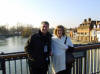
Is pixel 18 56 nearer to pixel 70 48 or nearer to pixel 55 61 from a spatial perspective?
pixel 55 61

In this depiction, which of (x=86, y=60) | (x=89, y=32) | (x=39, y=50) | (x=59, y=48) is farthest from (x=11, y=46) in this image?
(x=89, y=32)

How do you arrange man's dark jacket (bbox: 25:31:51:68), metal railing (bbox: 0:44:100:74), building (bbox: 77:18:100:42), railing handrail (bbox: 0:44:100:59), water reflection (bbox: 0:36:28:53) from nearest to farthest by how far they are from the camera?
man's dark jacket (bbox: 25:31:51:68)
railing handrail (bbox: 0:44:100:59)
metal railing (bbox: 0:44:100:74)
water reflection (bbox: 0:36:28:53)
building (bbox: 77:18:100:42)

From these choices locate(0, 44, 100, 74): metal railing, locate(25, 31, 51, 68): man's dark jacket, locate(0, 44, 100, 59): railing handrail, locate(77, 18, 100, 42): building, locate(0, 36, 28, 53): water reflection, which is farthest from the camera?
locate(77, 18, 100, 42): building

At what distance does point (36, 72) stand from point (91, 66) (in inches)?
66.2

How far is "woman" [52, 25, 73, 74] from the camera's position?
2.02 metres

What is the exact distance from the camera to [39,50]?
1.83 meters

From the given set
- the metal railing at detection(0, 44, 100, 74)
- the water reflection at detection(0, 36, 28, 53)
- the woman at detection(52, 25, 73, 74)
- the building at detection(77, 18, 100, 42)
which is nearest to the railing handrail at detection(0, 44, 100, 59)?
the metal railing at detection(0, 44, 100, 74)

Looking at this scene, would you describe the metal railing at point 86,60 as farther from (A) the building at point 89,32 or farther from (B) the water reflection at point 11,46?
(A) the building at point 89,32

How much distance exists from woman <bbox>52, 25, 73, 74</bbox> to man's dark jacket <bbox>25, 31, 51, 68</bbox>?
168 millimetres

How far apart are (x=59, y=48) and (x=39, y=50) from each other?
0.38 m

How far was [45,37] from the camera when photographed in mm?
1891

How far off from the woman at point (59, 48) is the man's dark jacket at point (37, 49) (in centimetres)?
17

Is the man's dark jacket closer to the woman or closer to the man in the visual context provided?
the man

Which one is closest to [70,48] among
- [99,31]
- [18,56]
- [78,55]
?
[78,55]
